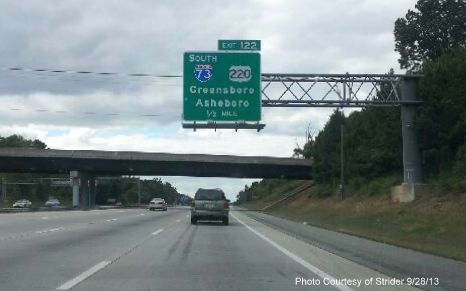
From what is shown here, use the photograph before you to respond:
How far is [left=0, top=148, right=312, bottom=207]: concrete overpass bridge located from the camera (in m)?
94.4

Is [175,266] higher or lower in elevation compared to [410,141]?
lower

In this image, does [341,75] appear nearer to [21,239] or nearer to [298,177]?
[21,239]

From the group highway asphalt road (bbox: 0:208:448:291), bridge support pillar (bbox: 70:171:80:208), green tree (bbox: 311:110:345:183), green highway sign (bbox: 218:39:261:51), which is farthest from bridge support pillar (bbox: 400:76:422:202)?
bridge support pillar (bbox: 70:171:80:208)

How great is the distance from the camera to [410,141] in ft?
150

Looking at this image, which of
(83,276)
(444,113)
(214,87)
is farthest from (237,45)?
(83,276)

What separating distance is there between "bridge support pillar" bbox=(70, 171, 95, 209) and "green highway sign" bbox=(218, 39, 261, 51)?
65.0 m

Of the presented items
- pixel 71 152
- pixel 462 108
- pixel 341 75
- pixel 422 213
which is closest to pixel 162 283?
pixel 341 75

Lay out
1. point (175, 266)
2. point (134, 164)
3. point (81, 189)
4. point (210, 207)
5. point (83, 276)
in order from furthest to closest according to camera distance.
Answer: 1. point (81, 189)
2. point (134, 164)
3. point (210, 207)
4. point (175, 266)
5. point (83, 276)

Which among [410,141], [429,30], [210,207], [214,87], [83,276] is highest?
[429,30]

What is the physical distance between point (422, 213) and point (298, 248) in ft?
67.7

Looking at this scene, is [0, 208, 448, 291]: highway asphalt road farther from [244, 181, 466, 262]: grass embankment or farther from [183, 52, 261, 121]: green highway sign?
[183, 52, 261, 121]: green highway sign

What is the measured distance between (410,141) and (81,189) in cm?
6506

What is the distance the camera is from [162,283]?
13281 millimetres

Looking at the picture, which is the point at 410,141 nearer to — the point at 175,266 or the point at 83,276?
the point at 175,266
